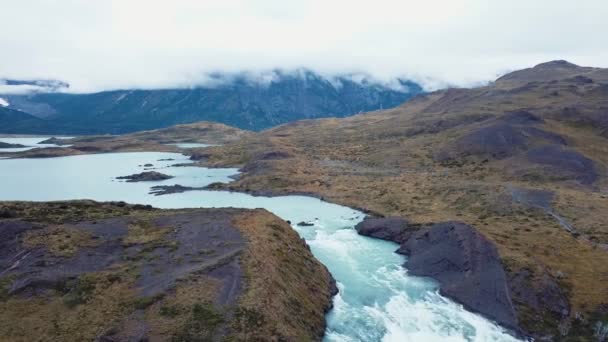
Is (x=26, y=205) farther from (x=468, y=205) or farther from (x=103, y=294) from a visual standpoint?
(x=468, y=205)

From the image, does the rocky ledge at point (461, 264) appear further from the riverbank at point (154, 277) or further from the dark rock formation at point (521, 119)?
the dark rock formation at point (521, 119)

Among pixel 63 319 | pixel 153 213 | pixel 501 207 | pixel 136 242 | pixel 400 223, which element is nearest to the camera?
pixel 63 319

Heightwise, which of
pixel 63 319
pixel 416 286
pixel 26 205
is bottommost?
pixel 416 286

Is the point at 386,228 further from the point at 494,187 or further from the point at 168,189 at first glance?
the point at 168,189

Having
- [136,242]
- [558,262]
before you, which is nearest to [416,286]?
[558,262]

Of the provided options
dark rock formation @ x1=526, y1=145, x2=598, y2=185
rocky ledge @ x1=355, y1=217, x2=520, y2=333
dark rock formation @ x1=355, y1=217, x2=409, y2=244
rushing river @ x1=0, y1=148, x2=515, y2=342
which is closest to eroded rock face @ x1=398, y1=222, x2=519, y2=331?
rocky ledge @ x1=355, y1=217, x2=520, y2=333

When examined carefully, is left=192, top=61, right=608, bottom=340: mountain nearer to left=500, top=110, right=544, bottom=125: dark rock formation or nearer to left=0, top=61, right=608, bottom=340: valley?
left=0, top=61, right=608, bottom=340: valley

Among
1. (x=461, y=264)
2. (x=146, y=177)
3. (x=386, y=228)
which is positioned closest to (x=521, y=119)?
(x=386, y=228)
